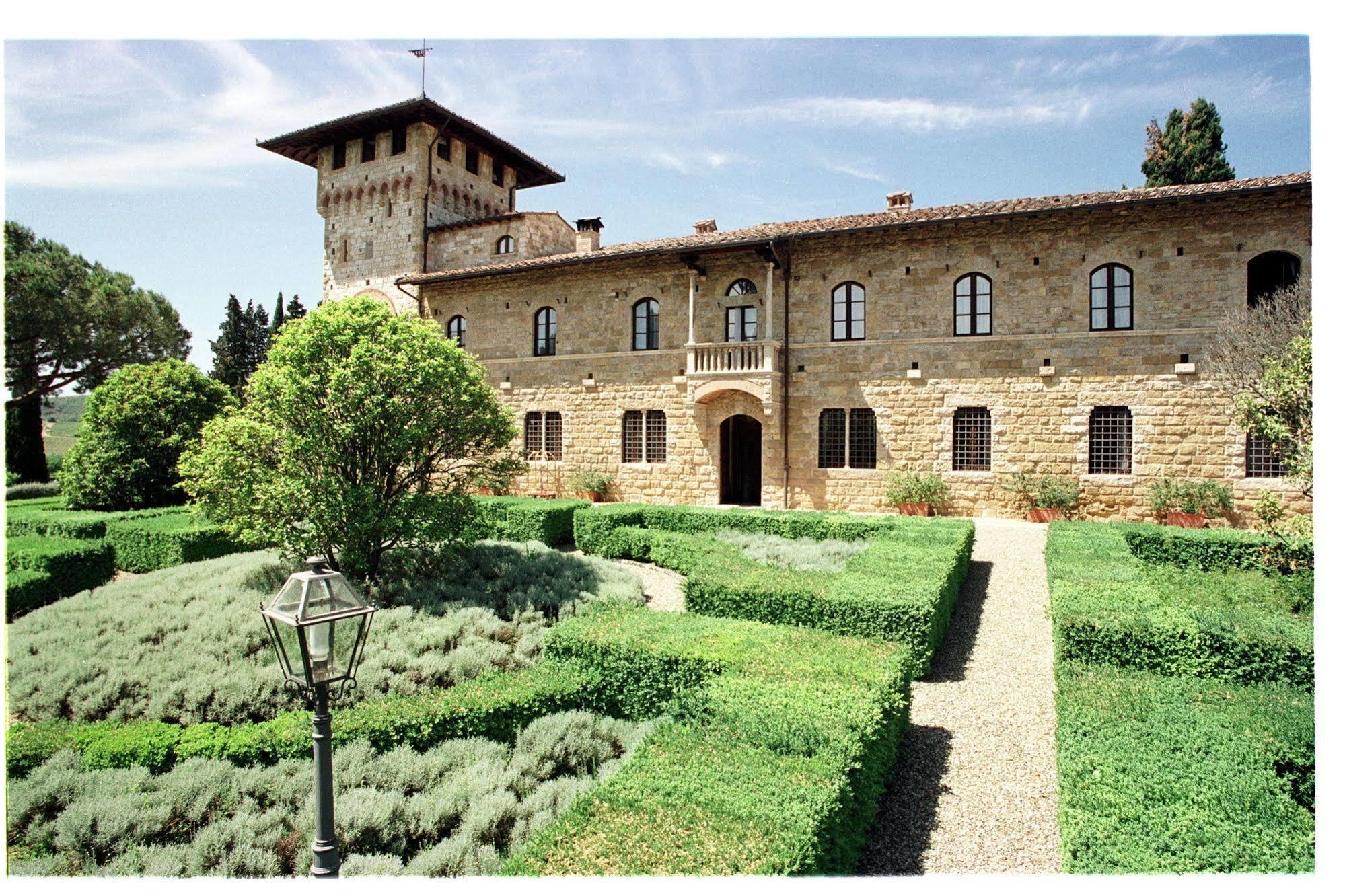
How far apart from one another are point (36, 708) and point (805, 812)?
7.13m

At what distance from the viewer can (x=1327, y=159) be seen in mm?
4867

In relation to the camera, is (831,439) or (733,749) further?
(831,439)

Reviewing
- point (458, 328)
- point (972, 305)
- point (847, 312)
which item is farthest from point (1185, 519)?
point (458, 328)

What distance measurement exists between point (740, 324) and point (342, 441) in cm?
1224

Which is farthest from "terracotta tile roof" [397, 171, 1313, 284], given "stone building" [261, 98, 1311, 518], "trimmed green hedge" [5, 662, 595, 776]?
"trimmed green hedge" [5, 662, 595, 776]

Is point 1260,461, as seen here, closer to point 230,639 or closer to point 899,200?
point 899,200

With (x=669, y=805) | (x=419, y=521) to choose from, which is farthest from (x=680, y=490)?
(x=669, y=805)

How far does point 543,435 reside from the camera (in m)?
21.7

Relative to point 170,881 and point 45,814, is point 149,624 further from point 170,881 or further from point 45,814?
point 170,881

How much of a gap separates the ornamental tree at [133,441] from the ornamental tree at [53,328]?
26.7 ft

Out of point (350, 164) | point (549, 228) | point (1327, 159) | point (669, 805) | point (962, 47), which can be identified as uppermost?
point (350, 164)

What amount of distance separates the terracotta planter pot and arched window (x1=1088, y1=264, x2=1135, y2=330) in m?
4.26

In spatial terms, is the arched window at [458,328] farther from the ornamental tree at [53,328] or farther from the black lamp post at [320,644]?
the black lamp post at [320,644]

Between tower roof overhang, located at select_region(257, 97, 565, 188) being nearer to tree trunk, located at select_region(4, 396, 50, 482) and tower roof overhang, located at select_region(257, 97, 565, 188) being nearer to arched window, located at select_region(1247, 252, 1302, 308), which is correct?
tree trunk, located at select_region(4, 396, 50, 482)
